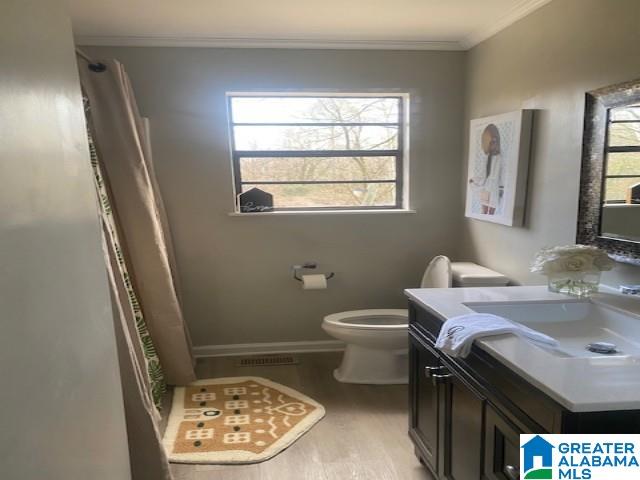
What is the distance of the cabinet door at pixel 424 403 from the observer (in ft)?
5.77

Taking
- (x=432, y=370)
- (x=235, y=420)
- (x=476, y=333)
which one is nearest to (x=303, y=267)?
(x=235, y=420)

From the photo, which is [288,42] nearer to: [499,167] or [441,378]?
[499,167]

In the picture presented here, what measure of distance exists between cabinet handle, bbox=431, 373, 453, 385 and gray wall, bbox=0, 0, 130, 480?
109 cm

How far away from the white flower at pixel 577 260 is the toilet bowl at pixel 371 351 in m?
1.09

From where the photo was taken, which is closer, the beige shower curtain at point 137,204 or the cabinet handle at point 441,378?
the cabinet handle at point 441,378

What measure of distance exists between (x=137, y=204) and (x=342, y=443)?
169 cm

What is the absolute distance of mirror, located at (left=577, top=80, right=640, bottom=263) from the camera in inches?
66.6

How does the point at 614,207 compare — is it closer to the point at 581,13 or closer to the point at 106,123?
the point at 581,13

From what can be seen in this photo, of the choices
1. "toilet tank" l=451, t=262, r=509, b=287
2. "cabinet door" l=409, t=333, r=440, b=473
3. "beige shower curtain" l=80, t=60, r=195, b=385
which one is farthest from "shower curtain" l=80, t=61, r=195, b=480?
"toilet tank" l=451, t=262, r=509, b=287

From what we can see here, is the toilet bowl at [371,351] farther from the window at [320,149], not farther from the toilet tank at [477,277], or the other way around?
the window at [320,149]

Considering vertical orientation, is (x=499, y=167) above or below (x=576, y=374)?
above

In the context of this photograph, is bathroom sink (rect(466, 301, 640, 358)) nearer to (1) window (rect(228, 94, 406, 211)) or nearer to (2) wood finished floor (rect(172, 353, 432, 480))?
(2) wood finished floor (rect(172, 353, 432, 480))

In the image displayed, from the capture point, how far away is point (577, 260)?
1706mm

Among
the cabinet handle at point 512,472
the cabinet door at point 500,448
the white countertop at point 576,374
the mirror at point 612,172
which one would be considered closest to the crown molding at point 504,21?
the mirror at point 612,172
